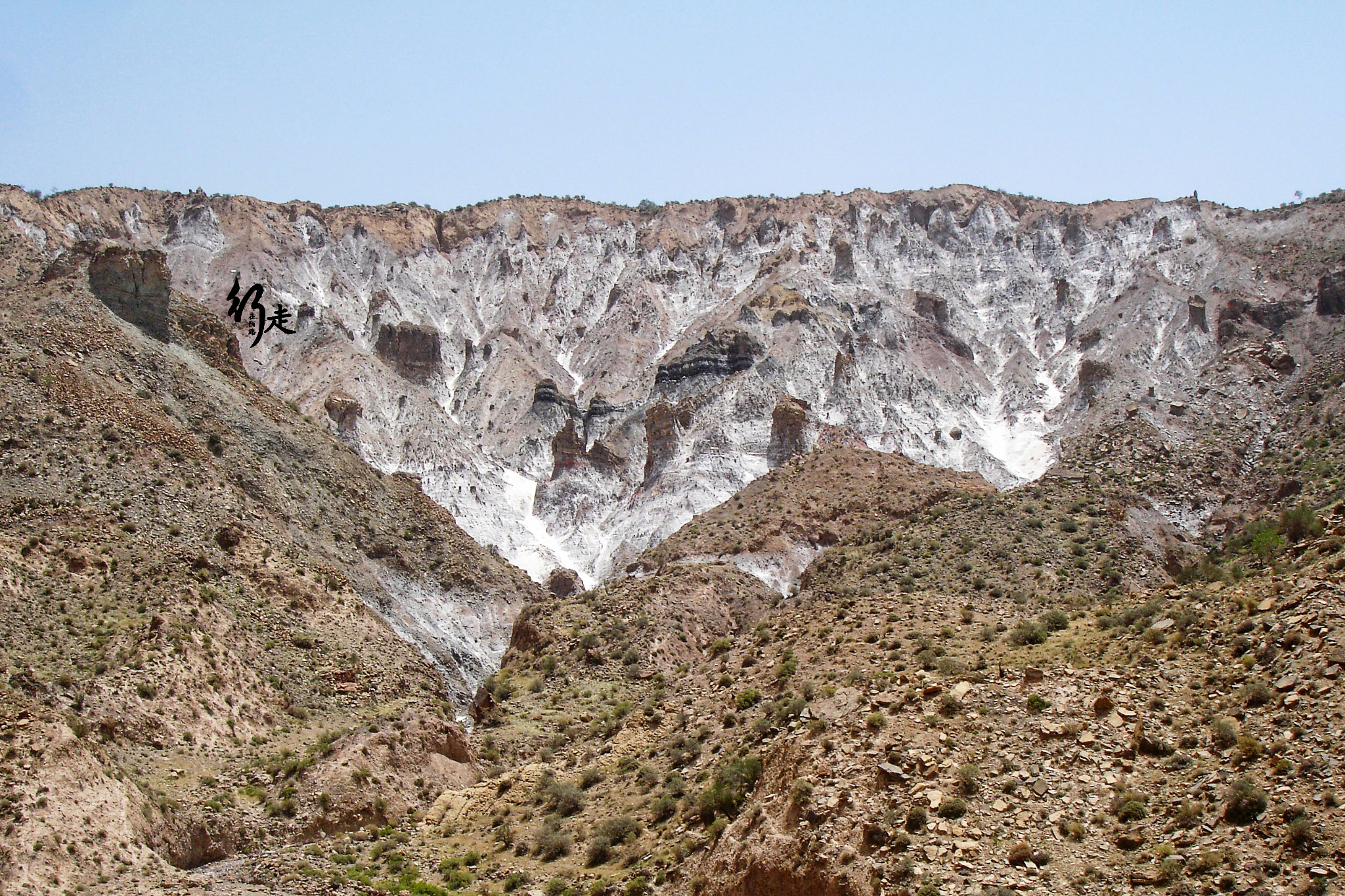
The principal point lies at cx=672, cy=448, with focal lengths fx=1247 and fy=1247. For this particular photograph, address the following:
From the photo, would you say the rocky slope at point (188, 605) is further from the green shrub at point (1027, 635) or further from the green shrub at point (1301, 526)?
the green shrub at point (1301, 526)

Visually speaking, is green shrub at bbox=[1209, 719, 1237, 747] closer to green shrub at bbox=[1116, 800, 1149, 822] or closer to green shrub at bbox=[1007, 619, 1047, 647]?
green shrub at bbox=[1116, 800, 1149, 822]

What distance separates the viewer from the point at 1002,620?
28.5 metres

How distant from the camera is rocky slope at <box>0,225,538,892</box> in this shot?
27.9 m

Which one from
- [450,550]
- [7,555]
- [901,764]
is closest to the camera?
[901,764]

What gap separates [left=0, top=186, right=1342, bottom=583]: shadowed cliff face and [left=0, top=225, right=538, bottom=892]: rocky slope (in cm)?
2989

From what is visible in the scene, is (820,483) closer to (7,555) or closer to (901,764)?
(7,555)

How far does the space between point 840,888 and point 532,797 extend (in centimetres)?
1261

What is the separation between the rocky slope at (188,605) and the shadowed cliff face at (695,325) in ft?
98.1

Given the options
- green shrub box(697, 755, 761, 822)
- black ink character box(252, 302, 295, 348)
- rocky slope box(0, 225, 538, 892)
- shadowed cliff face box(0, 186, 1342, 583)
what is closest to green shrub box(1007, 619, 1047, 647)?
green shrub box(697, 755, 761, 822)

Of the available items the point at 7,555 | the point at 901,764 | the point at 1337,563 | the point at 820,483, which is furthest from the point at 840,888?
the point at 820,483

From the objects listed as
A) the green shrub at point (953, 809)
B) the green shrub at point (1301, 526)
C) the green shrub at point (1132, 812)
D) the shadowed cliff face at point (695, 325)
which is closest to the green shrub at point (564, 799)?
the green shrub at point (953, 809)

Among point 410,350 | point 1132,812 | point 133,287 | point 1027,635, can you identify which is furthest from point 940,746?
point 410,350

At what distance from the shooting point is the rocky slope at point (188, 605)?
2788cm

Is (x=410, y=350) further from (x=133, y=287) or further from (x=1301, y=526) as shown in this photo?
(x=1301, y=526)
